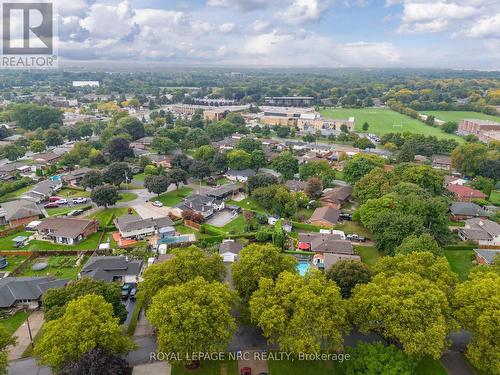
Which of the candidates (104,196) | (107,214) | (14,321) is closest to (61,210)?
(107,214)

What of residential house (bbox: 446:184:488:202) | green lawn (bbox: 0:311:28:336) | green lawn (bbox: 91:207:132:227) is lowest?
green lawn (bbox: 0:311:28:336)

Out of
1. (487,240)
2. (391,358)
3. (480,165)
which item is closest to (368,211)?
(487,240)

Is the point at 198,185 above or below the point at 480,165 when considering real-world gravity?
below

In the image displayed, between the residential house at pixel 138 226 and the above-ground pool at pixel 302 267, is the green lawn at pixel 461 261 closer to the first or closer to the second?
the above-ground pool at pixel 302 267

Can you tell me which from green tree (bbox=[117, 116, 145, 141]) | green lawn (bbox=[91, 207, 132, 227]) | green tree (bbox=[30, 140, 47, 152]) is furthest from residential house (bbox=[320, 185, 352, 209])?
green tree (bbox=[30, 140, 47, 152])

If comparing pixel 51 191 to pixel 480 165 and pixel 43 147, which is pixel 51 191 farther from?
pixel 480 165

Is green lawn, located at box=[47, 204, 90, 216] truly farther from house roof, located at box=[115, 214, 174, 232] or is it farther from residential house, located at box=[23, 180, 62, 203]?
house roof, located at box=[115, 214, 174, 232]
